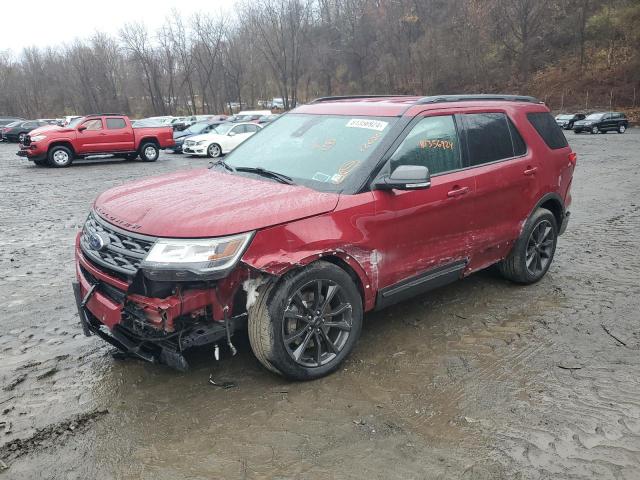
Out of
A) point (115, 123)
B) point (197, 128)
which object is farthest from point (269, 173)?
point (197, 128)

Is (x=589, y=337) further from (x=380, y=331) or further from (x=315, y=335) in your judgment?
(x=315, y=335)

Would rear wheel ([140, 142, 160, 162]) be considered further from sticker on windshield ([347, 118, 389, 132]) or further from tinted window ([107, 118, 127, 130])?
sticker on windshield ([347, 118, 389, 132])

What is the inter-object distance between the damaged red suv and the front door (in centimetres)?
1

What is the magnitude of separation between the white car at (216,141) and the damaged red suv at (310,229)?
16725 millimetres

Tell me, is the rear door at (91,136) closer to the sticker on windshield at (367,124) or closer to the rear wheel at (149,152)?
the rear wheel at (149,152)

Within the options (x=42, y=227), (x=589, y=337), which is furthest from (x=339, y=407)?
(x=42, y=227)

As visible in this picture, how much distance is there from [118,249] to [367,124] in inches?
80.8

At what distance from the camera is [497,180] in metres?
4.39

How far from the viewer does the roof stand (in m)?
3.95

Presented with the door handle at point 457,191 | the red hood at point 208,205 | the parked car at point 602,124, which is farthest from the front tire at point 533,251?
the parked car at point 602,124

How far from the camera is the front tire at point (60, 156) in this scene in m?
17.5

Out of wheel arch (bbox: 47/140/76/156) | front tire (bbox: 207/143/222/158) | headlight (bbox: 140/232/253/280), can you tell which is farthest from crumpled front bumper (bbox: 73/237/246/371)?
front tire (bbox: 207/143/222/158)

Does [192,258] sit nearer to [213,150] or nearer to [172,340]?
[172,340]

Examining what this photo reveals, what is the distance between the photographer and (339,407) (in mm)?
3127
